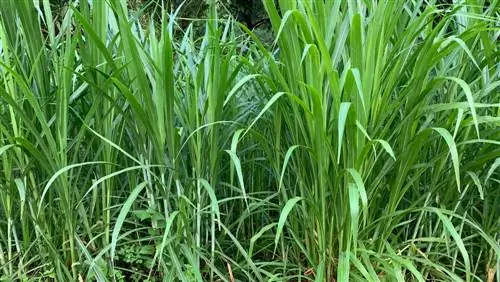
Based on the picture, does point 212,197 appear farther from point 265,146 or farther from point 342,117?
point 342,117

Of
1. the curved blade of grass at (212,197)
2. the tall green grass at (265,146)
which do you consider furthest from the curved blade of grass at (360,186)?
the curved blade of grass at (212,197)

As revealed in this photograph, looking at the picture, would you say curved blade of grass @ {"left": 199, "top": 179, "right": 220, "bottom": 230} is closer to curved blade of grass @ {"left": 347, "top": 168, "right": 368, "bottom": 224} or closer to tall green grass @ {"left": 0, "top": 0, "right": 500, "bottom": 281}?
tall green grass @ {"left": 0, "top": 0, "right": 500, "bottom": 281}

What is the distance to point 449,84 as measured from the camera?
137 cm

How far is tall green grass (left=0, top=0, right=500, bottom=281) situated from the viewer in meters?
1.17

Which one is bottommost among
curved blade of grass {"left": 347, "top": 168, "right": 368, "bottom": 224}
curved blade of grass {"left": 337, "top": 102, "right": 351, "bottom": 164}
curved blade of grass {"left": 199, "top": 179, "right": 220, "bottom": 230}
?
curved blade of grass {"left": 199, "top": 179, "right": 220, "bottom": 230}

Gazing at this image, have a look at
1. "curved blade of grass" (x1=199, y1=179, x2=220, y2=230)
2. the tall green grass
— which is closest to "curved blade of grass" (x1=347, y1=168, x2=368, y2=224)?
the tall green grass

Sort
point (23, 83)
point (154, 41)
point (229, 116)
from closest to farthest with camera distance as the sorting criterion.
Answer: point (23, 83), point (154, 41), point (229, 116)

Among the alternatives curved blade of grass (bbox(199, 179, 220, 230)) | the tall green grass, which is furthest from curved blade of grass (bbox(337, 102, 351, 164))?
curved blade of grass (bbox(199, 179, 220, 230))

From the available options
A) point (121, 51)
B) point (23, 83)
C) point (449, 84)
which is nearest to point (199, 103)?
point (121, 51)

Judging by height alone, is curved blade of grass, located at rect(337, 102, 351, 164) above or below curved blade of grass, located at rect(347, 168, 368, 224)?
above

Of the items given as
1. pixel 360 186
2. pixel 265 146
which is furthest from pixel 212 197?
pixel 360 186

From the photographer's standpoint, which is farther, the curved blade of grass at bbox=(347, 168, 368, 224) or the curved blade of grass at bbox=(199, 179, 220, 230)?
the curved blade of grass at bbox=(199, 179, 220, 230)

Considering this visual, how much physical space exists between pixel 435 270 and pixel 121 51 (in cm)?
101

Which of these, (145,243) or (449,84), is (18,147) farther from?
(449,84)
